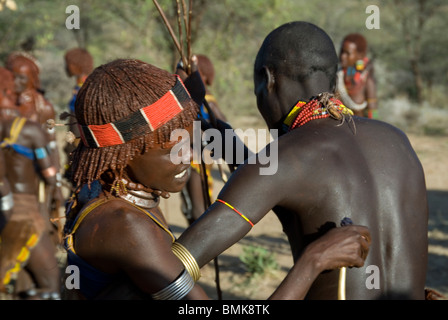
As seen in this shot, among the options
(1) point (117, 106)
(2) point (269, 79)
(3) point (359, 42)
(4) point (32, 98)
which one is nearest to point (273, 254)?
(4) point (32, 98)

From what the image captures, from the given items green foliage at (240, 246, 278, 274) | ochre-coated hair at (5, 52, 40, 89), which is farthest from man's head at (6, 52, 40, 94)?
green foliage at (240, 246, 278, 274)

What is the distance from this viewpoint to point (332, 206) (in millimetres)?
2092

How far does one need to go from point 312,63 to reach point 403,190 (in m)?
0.66

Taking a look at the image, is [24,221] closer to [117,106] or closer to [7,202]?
[7,202]

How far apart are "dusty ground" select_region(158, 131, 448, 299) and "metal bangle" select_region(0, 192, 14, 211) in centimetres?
150

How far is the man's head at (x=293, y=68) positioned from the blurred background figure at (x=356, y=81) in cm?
645

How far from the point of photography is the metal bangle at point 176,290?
200 cm

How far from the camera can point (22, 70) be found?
22.2 feet

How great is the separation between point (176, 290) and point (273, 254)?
468 centimetres

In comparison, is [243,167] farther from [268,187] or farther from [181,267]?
[181,267]

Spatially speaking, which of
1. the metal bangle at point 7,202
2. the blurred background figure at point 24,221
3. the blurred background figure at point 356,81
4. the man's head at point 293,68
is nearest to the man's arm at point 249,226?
the man's head at point 293,68

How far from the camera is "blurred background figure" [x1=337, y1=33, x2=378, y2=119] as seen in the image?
8703mm

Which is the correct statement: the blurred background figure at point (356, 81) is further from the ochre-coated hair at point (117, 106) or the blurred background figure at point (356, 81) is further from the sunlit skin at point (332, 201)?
the ochre-coated hair at point (117, 106)

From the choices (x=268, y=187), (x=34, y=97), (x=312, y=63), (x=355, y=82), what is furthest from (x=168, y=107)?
(x=355, y=82)
